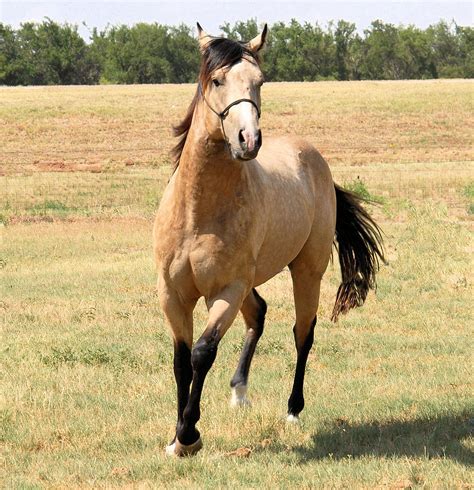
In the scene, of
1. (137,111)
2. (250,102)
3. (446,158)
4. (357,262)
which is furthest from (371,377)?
(137,111)

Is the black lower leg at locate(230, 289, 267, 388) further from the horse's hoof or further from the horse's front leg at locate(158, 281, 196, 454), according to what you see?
the horse's hoof

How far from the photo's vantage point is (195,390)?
627cm

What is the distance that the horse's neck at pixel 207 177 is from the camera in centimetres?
613

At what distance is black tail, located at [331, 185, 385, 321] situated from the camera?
9000mm

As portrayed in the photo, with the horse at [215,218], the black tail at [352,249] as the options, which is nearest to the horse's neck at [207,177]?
the horse at [215,218]

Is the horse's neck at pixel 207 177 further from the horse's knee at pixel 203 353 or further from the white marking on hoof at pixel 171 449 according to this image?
the white marking on hoof at pixel 171 449

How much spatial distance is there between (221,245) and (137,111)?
1914 inches

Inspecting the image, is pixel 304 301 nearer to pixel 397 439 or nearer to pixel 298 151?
pixel 298 151

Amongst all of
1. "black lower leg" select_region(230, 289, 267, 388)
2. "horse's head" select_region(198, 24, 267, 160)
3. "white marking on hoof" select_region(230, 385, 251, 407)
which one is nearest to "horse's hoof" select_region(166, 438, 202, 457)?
"white marking on hoof" select_region(230, 385, 251, 407)

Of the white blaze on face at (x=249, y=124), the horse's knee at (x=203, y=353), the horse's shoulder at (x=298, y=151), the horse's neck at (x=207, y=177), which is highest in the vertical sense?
the white blaze on face at (x=249, y=124)

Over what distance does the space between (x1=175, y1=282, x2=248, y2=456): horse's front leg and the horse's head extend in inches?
37.7

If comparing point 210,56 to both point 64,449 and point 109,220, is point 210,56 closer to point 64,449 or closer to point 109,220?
point 64,449

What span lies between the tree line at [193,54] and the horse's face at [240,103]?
83832 mm

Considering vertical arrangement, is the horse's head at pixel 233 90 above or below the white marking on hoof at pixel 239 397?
above
